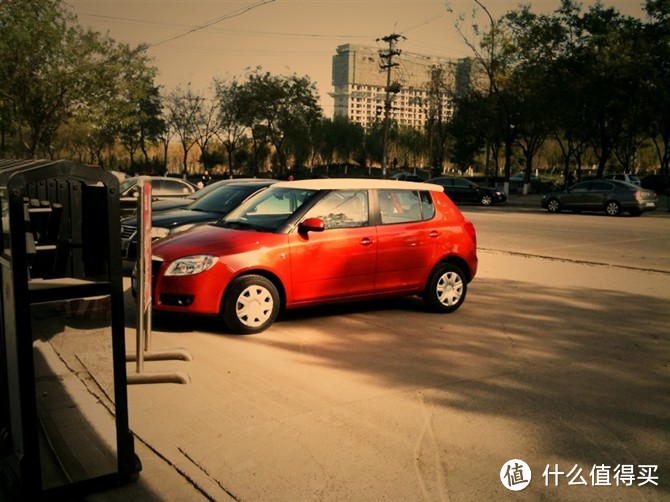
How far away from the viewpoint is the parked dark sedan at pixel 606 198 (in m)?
26.0

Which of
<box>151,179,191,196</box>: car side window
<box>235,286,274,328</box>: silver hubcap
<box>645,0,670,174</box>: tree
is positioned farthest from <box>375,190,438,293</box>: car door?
<box>645,0,670,174</box>: tree

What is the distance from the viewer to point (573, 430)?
14.1ft

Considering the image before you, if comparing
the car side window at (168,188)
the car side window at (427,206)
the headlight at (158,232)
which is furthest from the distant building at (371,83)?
the car side window at (427,206)

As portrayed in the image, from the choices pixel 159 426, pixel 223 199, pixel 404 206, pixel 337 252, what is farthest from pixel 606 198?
pixel 159 426

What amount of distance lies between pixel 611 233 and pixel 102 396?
16.7 metres

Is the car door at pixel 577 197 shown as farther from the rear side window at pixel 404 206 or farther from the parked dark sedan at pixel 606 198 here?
the rear side window at pixel 404 206

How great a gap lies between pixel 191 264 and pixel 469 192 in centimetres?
2851

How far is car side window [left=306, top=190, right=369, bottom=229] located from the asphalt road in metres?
1.12

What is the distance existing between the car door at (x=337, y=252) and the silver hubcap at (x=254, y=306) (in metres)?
0.33

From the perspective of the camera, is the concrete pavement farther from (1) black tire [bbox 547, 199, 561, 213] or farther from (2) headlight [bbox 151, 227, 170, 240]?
(1) black tire [bbox 547, 199, 561, 213]

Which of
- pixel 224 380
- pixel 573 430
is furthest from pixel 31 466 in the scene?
pixel 573 430

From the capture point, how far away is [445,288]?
7777 millimetres

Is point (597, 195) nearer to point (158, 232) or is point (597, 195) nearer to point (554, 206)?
point (554, 206)

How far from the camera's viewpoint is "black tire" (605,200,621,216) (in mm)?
26188
